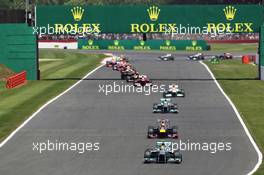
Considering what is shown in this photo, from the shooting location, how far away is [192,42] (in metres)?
145

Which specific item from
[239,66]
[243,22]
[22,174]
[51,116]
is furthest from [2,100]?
[239,66]

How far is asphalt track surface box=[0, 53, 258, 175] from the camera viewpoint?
35.5 m

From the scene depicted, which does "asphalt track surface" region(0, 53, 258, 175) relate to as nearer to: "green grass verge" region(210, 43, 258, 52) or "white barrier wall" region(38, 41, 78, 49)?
"white barrier wall" region(38, 41, 78, 49)

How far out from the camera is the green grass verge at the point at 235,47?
14988cm

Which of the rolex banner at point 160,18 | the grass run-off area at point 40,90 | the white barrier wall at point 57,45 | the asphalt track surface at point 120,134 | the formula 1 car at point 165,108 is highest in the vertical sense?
the rolex banner at point 160,18

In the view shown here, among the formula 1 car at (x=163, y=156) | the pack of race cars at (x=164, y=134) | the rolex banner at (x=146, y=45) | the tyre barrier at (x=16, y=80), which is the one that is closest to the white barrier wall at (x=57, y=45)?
the rolex banner at (x=146, y=45)

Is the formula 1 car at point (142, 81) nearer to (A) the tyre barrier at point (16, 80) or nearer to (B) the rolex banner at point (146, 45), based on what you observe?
(A) the tyre barrier at point (16, 80)

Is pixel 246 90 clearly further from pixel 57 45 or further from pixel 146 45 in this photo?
pixel 57 45

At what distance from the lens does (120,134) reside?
45.0 metres

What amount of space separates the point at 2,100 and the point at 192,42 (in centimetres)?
8569

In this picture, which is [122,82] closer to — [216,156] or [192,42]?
[216,156]

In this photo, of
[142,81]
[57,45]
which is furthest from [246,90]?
[57,45]

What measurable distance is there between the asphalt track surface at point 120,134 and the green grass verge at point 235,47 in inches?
3065

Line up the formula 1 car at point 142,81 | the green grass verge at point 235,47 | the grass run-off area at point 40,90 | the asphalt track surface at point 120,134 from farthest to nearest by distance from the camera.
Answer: the green grass verge at point 235,47 → the formula 1 car at point 142,81 → the grass run-off area at point 40,90 → the asphalt track surface at point 120,134
